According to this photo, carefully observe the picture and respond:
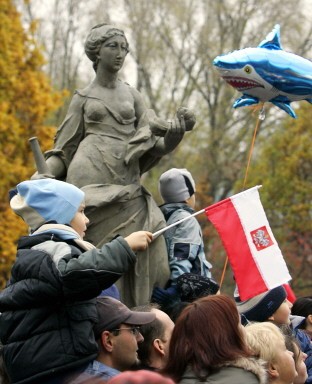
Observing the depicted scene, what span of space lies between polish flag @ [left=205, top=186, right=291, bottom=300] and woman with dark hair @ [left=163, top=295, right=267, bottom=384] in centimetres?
314

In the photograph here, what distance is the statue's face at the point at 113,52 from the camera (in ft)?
34.1

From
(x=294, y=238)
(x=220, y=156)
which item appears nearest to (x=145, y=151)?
(x=294, y=238)

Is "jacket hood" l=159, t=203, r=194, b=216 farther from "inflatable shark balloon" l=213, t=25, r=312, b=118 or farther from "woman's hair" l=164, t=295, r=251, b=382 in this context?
"woman's hair" l=164, t=295, r=251, b=382

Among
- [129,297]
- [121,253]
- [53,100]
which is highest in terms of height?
[121,253]

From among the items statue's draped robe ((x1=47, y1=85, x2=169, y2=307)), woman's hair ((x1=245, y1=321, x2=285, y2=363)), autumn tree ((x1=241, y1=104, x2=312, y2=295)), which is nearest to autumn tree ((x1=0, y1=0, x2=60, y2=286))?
autumn tree ((x1=241, y1=104, x2=312, y2=295))

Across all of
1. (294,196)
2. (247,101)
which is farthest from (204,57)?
(247,101)

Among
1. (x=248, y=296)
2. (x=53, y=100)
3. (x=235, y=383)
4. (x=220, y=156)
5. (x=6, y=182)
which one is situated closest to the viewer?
(x=235, y=383)

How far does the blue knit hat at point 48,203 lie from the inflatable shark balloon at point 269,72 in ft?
11.0

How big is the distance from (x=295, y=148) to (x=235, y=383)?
31055mm

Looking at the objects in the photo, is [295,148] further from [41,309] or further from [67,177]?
[41,309]

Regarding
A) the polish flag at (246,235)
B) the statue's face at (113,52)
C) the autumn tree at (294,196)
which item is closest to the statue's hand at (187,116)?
the polish flag at (246,235)

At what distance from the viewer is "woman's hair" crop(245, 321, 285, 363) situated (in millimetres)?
7910

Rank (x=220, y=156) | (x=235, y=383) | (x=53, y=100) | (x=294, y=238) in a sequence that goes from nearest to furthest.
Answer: (x=235, y=383) → (x=53, y=100) → (x=294, y=238) → (x=220, y=156)

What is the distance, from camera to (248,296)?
10094 mm
